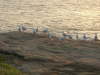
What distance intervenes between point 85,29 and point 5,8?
856 inches

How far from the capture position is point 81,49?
2103 cm

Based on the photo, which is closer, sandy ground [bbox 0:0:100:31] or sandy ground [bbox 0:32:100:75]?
sandy ground [bbox 0:32:100:75]

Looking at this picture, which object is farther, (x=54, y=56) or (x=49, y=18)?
(x=49, y=18)

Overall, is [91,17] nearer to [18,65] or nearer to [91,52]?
[91,52]

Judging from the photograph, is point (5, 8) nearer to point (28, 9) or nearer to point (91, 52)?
point (28, 9)

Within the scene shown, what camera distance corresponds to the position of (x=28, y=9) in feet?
192

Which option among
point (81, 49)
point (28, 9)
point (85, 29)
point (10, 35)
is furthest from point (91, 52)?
point (28, 9)

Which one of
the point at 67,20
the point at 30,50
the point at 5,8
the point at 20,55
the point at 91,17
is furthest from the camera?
the point at 5,8

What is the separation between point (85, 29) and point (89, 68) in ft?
79.6

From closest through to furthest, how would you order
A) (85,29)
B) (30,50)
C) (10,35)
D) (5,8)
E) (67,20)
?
(30,50) < (10,35) < (85,29) < (67,20) < (5,8)

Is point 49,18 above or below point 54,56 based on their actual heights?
below

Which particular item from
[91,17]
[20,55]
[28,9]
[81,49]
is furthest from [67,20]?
[20,55]

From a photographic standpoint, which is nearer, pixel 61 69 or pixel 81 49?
pixel 61 69

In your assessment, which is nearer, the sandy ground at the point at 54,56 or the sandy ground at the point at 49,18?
the sandy ground at the point at 54,56
